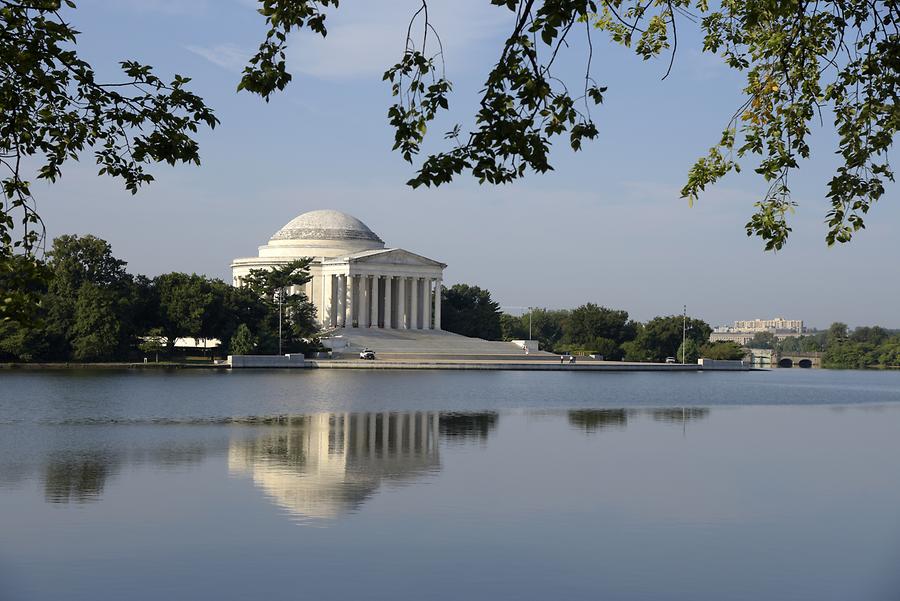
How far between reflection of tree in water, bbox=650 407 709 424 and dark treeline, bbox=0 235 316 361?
1748 inches

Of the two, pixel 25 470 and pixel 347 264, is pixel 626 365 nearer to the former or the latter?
pixel 347 264

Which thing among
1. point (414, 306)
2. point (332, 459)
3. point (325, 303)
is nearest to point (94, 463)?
point (332, 459)

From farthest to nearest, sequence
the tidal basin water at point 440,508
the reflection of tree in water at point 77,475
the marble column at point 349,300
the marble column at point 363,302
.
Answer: the marble column at point 363,302 → the marble column at point 349,300 → the reflection of tree in water at point 77,475 → the tidal basin water at point 440,508

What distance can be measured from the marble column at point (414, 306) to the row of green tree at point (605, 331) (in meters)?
5.89

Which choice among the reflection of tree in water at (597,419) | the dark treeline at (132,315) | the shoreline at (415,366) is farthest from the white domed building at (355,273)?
the reflection of tree in water at (597,419)

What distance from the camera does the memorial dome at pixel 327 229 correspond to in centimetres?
12369

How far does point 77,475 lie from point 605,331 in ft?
339

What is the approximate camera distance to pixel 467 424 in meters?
33.7

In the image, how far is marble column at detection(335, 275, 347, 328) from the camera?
117 meters

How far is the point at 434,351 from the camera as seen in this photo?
100188 millimetres

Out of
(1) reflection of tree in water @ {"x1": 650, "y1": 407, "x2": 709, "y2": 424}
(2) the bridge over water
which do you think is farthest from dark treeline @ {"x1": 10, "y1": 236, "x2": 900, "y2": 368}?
(2) the bridge over water

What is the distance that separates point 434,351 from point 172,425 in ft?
225

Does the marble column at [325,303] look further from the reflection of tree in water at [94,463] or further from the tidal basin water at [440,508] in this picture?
the reflection of tree in water at [94,463]

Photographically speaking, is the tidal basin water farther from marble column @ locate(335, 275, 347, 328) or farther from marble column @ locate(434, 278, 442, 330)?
marble column @ locate(434, 278, 442, 330)
